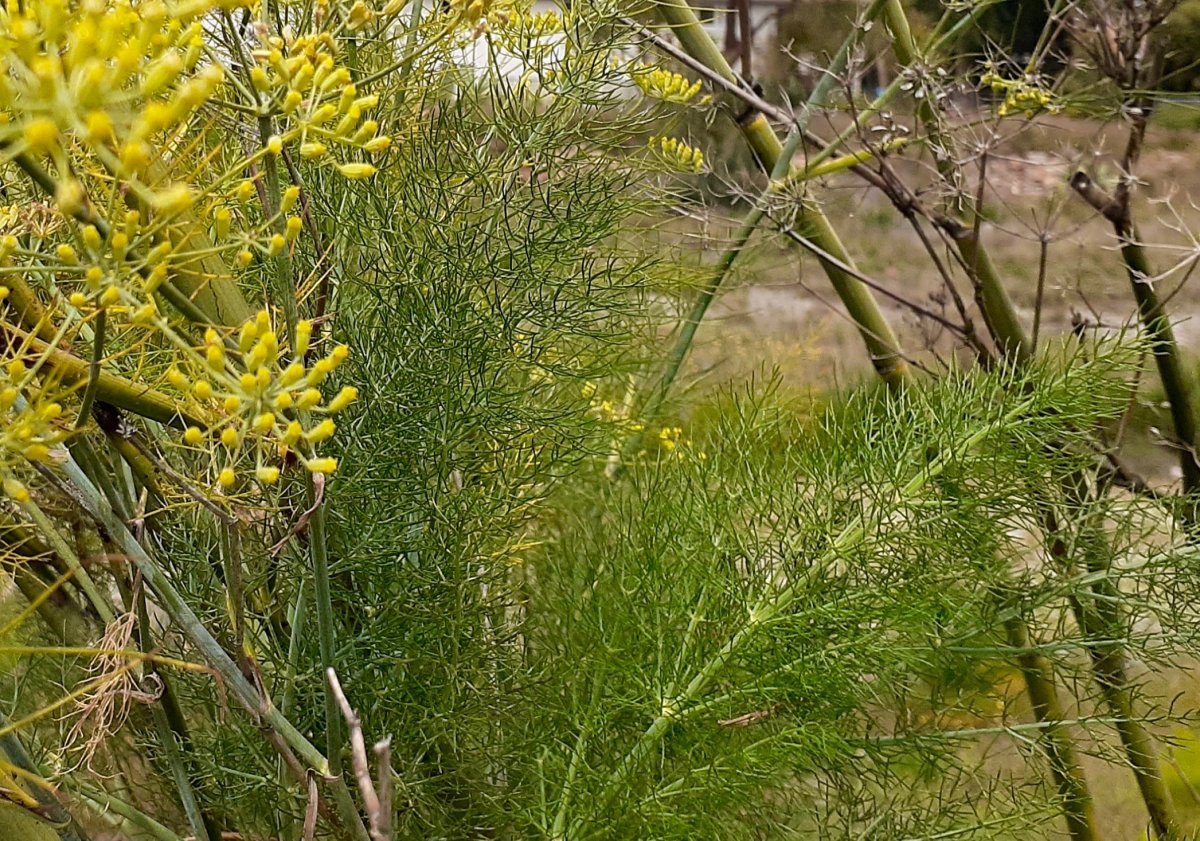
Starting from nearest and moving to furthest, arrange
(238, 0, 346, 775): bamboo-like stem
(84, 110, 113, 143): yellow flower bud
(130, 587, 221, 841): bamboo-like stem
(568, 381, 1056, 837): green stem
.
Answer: (84, 110, 113, 143): yellow flower bud, (238, 0, 346, 775): bamboo-like stem, (130, 587, 221, 841): bamboo-like stem, (568, 381, 1056, 837): green stem

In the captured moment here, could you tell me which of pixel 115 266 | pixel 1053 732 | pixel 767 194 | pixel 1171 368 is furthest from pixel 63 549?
pixel 1171 368

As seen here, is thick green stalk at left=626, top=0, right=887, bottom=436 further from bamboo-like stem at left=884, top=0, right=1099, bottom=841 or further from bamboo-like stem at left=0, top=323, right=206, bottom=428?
bamboo-like stem at left=0, top=323, right=206, bottom=428

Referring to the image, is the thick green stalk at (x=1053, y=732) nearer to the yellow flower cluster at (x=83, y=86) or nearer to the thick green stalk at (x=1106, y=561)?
the thick green stalk at (x=1106, y=561)

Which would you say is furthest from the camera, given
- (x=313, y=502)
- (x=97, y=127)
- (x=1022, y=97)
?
(x=1022, y=97)

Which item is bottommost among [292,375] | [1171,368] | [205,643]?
[1171,368]

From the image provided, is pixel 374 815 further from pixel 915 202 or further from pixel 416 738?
pixel 915 202

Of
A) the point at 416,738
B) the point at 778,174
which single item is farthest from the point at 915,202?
the point at 416,738

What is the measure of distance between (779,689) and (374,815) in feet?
1.02

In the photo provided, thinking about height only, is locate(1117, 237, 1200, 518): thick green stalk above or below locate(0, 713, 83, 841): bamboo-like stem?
below

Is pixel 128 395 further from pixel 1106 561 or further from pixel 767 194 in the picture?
pixel 1106 561

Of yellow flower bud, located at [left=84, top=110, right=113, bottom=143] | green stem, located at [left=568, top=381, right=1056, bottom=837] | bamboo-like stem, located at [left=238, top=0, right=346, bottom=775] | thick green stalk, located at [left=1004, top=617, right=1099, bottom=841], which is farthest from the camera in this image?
thick green stalk, located at [left=1004, top=617, right=1099, bottom=841]

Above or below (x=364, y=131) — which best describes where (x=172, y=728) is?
below

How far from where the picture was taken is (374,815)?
18cm

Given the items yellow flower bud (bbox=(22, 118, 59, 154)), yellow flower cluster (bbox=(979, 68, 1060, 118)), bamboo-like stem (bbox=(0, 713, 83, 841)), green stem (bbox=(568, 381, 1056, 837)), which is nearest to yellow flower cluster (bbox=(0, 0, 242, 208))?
yellow flower bud (bbox=(22, 118, 59, 154))
